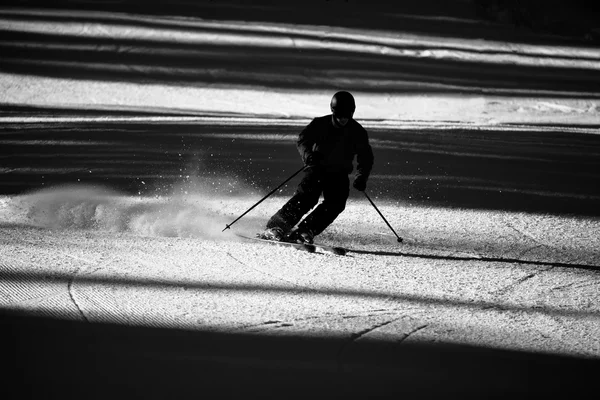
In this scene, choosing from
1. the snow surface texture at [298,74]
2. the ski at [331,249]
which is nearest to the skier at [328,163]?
the ski at [331,249]

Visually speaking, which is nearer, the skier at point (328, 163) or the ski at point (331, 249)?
the skier at point (328, 163)

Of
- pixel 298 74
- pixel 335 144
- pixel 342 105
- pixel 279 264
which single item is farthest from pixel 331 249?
pixel 298 74

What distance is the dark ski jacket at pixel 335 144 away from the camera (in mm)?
6402

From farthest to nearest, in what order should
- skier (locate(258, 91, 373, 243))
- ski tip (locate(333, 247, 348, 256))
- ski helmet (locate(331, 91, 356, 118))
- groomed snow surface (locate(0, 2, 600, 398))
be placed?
ski tip (locate(333, 247, 348, 256)), skier (locate(258, 91, 373, 243)), ski helmet (locate(331, 91, 356, 118)), groomed snow surface (locate(0, 2, 600, 398))

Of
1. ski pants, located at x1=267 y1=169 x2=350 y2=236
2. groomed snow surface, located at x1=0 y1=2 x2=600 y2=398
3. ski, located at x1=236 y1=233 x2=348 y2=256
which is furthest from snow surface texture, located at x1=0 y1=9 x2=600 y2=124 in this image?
ski, located at x1=236 y1=233 x2=348 y2=256

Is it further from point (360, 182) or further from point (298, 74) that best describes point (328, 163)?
point (298, 74)

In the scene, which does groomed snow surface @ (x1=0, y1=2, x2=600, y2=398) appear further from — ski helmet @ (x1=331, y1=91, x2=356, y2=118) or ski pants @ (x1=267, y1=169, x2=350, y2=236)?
ski helmet @ (x1=331, y1=91, x2=356, y2=118)

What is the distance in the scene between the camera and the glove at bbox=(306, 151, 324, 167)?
20.6ft

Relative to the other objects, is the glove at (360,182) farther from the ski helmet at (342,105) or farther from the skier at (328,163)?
the ski helmet at (342,105)

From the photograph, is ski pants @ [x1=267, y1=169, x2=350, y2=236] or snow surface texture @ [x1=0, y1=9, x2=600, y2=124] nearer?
ski pants @ [x1=267, y1=169, x2=350, y2=236]

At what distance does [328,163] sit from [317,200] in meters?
0.38

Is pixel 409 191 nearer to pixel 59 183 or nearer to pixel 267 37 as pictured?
pixel 59 183

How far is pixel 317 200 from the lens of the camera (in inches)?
260

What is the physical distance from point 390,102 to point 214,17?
413 inches
